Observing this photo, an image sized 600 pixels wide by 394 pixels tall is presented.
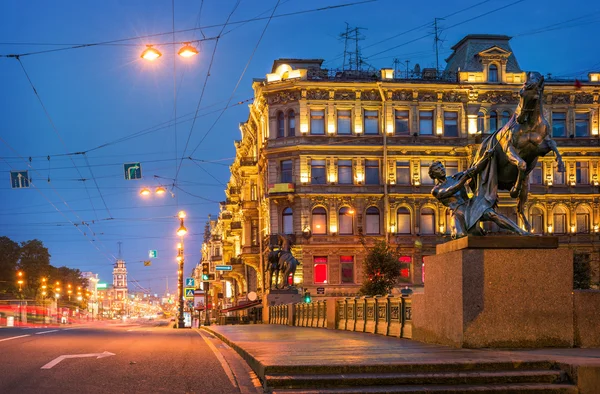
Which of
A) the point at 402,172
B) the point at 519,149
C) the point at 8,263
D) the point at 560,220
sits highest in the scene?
the point at 402,172

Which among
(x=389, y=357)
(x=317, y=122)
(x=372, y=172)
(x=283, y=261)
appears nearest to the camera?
(x=389, y=357)

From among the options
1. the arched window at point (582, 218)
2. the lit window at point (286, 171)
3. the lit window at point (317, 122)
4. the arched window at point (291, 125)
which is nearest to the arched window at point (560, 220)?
the arched window at point (582, 218)

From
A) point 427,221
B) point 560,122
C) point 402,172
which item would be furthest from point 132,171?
point 560,122

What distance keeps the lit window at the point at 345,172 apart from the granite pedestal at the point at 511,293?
46064mm

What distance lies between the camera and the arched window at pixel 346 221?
2287 inches

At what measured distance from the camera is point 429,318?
43.8 ft

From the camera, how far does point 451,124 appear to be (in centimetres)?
5947

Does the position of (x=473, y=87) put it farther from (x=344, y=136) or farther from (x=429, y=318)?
(x=429, y=318)

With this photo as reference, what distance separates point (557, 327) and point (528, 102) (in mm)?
3273

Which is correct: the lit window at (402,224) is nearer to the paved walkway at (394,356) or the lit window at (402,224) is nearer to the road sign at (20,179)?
the road sign at (20,179)

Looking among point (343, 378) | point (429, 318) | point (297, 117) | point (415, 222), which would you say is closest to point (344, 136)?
point (297, 117)

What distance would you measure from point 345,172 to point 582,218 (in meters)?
17.3

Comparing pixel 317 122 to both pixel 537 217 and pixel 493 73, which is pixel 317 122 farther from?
pixel 537 217

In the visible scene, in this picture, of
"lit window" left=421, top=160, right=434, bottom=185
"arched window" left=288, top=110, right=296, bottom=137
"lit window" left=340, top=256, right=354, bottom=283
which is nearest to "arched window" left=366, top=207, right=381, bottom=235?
"lit window" left=340, top=256, right=354, bottom=283
